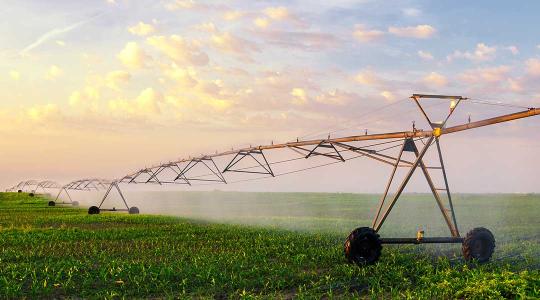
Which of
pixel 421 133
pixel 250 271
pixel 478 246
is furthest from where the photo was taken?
pixel 421 133

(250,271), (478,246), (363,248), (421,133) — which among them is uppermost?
(421,133)

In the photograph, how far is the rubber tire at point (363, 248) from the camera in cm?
1568

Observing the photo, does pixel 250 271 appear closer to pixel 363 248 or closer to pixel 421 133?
pixel 363 248

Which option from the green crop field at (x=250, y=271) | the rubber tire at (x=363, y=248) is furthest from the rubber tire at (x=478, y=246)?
the rubber tire at (x=363, y=248)

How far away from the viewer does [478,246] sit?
16.8 meters

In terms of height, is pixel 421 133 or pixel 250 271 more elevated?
pixel 421 133

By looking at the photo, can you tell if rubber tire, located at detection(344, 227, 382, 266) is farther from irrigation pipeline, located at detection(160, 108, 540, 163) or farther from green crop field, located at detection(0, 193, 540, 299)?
irrigation pipeline, located at detection(160, 108, 540, 163)

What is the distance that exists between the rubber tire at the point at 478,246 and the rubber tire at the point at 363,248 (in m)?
3.46

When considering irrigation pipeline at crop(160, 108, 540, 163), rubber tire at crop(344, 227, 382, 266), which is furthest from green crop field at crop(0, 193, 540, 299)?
irrigation pipeline at crop(160, 108, 540, 163)

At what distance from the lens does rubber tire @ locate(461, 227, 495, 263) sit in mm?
16719

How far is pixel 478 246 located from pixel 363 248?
172 inches

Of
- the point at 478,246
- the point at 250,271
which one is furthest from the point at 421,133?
the point at 250,271

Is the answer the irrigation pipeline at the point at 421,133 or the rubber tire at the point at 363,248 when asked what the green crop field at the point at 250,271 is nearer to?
the rubber tire at the point at 363,248

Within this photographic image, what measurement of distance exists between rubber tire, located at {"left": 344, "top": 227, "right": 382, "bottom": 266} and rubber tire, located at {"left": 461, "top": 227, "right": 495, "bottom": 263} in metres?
3.46
